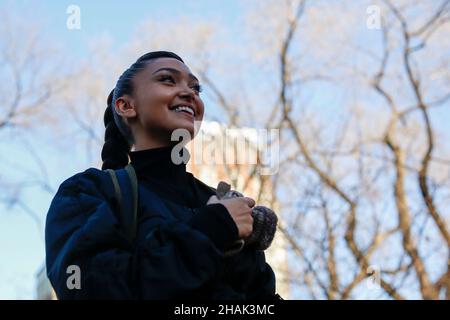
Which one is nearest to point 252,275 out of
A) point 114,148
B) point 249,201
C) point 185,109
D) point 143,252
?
point 249,201

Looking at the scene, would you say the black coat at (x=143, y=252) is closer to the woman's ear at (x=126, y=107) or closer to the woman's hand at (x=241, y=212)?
the woman's hand at (x=241, y=212)

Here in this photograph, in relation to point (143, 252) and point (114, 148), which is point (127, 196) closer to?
point (143, 252)

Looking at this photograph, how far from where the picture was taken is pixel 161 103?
2.11 metres

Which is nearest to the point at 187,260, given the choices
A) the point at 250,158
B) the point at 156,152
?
the point at 156,152

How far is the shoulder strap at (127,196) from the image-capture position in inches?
74.3

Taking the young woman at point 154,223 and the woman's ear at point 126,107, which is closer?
the young woman at point 154,223

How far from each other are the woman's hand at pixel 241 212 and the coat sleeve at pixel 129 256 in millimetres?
28

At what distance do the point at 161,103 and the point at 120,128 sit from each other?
0.22 meters

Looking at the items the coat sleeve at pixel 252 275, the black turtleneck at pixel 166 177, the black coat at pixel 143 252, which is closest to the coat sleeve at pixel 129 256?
the black coat at pixel 143 252

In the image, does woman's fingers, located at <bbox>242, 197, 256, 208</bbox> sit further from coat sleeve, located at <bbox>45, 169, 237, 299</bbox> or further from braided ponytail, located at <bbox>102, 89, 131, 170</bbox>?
braided ponytail, located at <bbox>102, 89, 131, 170</bbox>

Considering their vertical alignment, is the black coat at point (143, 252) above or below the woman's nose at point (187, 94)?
below

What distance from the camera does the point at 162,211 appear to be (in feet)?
6.45

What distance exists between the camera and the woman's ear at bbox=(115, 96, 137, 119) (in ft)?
7.18
